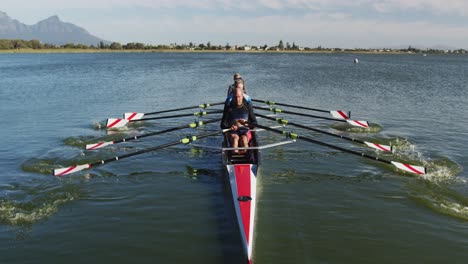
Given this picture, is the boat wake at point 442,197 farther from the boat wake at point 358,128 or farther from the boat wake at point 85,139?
the boat wake at point 85,139

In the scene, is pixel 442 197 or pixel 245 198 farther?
pixel 442 197

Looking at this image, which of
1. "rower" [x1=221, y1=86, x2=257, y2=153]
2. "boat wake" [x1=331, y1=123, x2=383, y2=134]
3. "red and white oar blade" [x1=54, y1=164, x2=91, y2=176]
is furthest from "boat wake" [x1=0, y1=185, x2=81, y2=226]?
"boat wake" [x1=331, y1=123, x2=383, y2=134]

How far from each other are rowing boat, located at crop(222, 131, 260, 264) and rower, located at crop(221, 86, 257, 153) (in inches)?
15.5

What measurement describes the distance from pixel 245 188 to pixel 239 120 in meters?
3.69

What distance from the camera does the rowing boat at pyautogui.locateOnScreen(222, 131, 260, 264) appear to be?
6.79 meters

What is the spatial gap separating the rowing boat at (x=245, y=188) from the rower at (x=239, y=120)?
39 cm

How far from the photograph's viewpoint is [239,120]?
457 inches

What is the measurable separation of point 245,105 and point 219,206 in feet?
13.3

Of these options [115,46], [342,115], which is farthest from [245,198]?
[115,46]

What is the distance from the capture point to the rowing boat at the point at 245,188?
Answer: 679 cm

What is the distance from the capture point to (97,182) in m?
10.5

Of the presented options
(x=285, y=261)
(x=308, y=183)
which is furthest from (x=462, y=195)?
(x=285, y=261)

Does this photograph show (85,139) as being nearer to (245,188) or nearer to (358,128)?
(245,188)

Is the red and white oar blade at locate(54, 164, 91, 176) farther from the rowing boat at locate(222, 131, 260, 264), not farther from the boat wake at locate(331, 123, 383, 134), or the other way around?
the boat wake at locate(331, 123, 383, 134)
